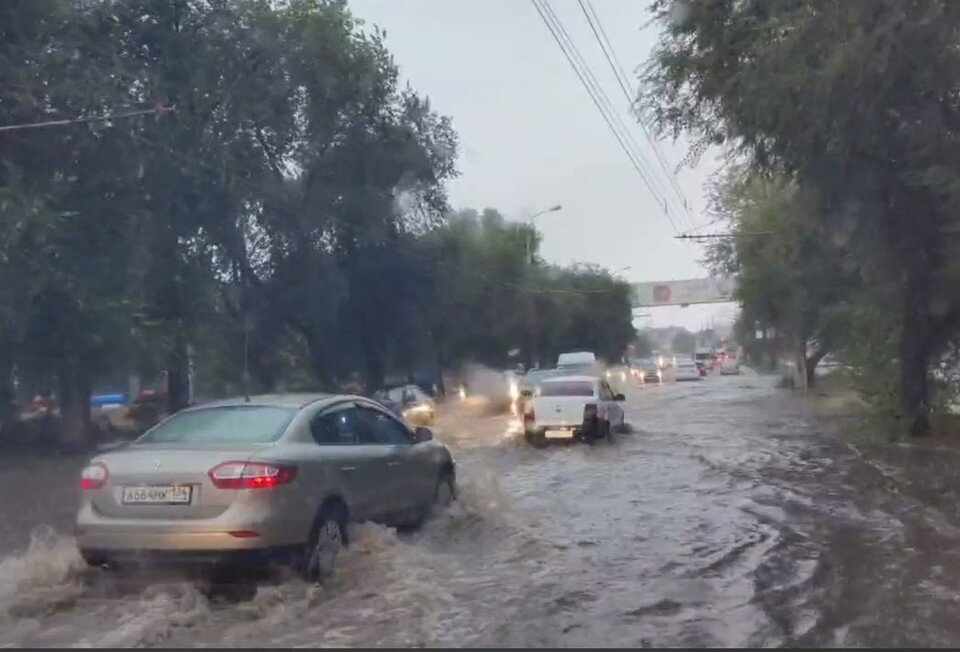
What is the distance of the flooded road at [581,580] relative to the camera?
8039mm

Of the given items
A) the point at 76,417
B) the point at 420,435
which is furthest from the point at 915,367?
the point at 76,417

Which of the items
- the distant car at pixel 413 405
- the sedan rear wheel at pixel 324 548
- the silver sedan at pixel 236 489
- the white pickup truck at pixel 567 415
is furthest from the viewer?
the distant car at pixel 413 405

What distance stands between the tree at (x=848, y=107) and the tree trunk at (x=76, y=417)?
15.2 metres

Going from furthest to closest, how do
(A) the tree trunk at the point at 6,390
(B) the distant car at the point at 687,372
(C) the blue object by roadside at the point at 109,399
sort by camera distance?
1. (B) the distant car at the point at 687,372
2. (C) the blue object by roadside at the point at 109,399
3. (A) the tree trunk at the point at 6,390

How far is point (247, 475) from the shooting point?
359 inches

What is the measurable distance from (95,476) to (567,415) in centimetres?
1683

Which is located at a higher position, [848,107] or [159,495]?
[848,107]

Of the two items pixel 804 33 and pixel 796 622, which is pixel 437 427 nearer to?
pixel 804 33

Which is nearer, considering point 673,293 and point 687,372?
point 687,372

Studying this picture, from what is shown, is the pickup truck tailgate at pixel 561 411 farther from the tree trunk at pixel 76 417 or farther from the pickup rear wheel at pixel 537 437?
Answer: the tree trunk at pixel 76 417

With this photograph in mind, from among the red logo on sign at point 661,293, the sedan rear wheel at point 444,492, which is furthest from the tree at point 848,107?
the red logo on sign at point 661,293

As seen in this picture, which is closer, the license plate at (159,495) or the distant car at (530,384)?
the license plate at (159,495)

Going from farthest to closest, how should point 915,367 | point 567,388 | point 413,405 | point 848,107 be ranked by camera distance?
point 413,405, point 567,388, point 915,367, point 848,107

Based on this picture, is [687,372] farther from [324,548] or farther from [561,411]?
[324,548]
